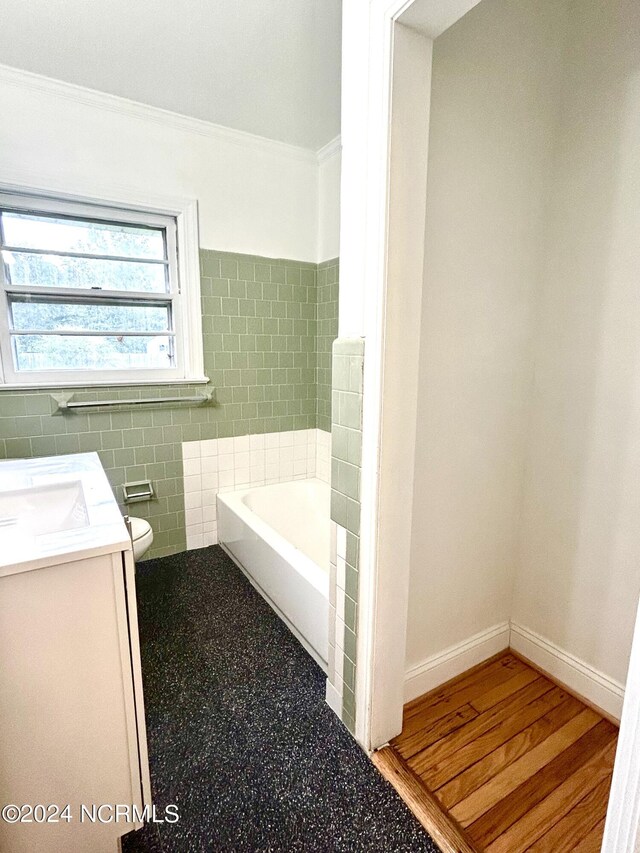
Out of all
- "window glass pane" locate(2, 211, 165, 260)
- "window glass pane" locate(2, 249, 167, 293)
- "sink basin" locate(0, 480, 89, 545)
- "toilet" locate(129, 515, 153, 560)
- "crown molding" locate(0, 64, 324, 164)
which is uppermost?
"crown molding" locate(0, 64, 324, 164)

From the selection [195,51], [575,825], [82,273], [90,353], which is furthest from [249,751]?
[195,51]

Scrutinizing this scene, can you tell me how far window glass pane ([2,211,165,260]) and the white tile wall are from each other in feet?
3.83

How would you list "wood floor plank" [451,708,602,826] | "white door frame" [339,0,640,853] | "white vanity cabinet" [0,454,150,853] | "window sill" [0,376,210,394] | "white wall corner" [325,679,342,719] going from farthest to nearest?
"window sill" [0,376,210,394], "white wall corner" [325,679,342,719], "wood floor plank" [451,708,602,826], "white door frame" [339,0,640,853], "white vanity cabinet" [0,454,150,853]

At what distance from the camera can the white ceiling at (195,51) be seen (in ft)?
A: 5.12

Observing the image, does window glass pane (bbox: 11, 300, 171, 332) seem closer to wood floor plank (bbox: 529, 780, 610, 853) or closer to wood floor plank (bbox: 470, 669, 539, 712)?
wood floor plank (bbox: 470, 669, 539, 712)

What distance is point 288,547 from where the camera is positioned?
6.49 ft

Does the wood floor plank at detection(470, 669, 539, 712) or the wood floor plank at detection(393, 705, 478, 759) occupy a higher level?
the wood floor plank at detection(470, 669, 539, 712)

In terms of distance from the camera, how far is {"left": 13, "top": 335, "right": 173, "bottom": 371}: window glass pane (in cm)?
216

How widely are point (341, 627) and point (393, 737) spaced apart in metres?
0.41

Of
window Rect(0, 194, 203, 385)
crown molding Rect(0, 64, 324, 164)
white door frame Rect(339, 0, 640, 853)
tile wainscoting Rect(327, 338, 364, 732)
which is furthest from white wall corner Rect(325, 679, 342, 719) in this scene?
crown molding Rect(0, 64, 324, 164)

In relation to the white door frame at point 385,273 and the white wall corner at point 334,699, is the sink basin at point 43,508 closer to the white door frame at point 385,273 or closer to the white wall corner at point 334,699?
the white door frame at point 385,273

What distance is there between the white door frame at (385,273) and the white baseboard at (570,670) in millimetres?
749

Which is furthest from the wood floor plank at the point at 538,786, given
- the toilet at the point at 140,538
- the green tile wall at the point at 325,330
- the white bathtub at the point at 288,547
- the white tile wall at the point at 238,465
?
the green tile wall at the point at 325,330

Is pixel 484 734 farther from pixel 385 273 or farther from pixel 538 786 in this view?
A: pixel 385 273
